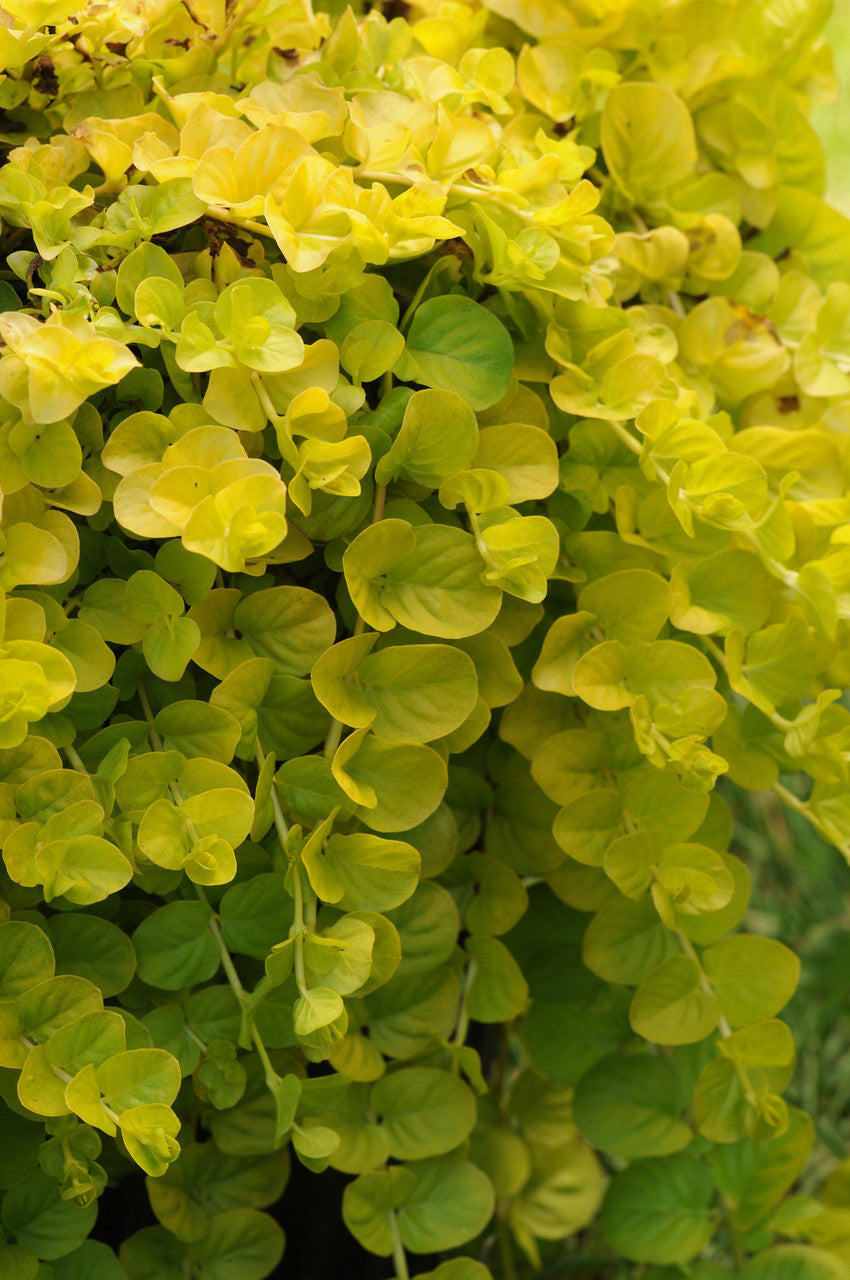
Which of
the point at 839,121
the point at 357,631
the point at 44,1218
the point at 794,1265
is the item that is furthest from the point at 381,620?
the point at 839,121

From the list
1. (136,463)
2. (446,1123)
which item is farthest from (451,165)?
(446,1123)

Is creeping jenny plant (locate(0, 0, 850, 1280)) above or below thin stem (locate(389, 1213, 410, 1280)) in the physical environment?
above

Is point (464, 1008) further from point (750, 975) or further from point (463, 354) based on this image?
point (463, 354)

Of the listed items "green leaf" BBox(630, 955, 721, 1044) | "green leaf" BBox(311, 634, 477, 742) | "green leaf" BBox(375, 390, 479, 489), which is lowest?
"green leaf" BBox(630, 955, 721, 1044)

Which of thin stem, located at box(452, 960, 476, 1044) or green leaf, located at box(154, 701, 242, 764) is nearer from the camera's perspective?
green leaf, located at box(154, 701, 242, 764)

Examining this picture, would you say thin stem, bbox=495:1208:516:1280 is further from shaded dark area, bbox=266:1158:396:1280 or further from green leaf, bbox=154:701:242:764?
green leaf, bbox=154:701:242:764

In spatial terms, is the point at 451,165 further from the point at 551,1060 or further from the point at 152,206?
the point at 551,1060

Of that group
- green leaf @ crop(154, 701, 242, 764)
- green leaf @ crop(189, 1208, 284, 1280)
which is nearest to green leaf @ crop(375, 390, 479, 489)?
green leaf @ crop(154, 701, 242, 764)
